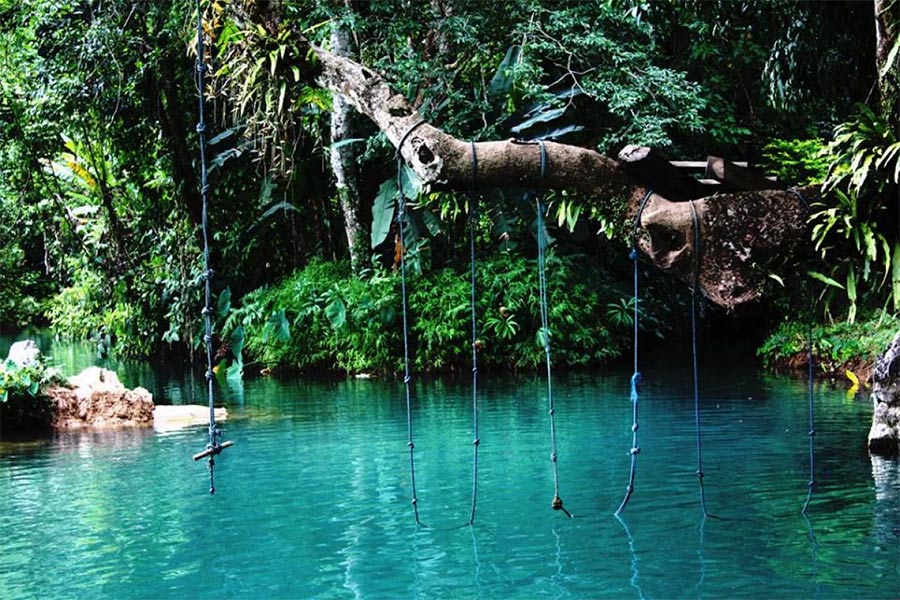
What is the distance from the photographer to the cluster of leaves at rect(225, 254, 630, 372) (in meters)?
14.9

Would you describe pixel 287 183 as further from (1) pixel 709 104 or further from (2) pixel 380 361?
(1) pixel 709 104

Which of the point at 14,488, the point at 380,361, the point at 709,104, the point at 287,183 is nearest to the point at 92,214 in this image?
the point at 287,183

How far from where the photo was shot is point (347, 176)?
15805 millimetres

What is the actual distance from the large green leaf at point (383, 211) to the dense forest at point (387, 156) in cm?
5

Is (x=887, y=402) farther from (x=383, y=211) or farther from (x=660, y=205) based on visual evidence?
(x=383, y=211)

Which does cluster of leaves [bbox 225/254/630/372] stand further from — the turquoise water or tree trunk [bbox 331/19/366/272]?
the turquoise water

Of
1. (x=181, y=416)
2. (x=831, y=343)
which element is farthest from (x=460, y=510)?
(x=831, y=343)

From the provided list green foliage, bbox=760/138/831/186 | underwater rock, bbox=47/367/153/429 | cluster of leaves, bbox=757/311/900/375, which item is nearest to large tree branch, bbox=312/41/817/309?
cluster of leaves, bbox=757/311/900/375

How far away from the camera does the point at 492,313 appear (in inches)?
590

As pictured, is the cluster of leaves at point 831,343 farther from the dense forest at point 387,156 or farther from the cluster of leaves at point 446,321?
the cluster of leaves at point 446,321

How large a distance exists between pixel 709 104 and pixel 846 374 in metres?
4.27

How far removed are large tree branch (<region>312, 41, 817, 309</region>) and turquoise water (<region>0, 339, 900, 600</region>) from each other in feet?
4.98

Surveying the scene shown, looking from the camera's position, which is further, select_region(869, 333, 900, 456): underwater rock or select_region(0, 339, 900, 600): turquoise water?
select_region(869, 333, 900, 456): underwater rock

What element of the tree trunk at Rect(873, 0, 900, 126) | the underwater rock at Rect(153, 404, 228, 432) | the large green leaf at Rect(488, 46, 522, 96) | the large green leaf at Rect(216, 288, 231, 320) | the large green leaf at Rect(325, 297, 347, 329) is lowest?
the underwater rock at Rect(153, 404, 228, 432)
